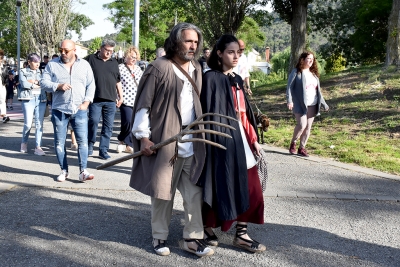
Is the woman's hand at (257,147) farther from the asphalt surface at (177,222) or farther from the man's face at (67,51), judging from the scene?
the man's face at (67,51)

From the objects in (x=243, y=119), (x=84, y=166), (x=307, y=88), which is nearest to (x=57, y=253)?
(x=243, y=119)

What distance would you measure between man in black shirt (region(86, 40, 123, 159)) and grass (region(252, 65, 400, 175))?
3272 mm

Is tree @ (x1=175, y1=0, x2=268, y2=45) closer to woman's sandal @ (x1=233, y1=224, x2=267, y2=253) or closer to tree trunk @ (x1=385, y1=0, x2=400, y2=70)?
tree trunk @ (x1=385, y1=0, x2=400, y2=70)

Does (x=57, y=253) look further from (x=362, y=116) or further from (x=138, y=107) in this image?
(x=362, y=116)

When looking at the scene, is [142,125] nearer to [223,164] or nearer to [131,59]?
[223,164]

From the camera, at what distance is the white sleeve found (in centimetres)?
391

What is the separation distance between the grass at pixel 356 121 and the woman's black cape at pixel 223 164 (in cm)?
409

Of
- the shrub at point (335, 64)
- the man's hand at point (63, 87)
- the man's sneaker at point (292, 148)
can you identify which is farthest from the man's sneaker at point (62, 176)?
the shrub at point (335, 64)

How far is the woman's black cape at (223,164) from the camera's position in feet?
12.8

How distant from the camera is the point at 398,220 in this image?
5102 millimetres

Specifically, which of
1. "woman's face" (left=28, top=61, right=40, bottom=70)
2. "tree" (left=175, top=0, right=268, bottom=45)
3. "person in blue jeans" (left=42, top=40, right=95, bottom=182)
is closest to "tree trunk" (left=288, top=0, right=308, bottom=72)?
"tree" (left=175, top=0, right=268, bottom=45)

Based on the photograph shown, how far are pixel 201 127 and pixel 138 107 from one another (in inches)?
20.0

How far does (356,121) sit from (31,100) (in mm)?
6516

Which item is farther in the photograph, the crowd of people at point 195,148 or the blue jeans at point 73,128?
the blue jeans at point 73,128
